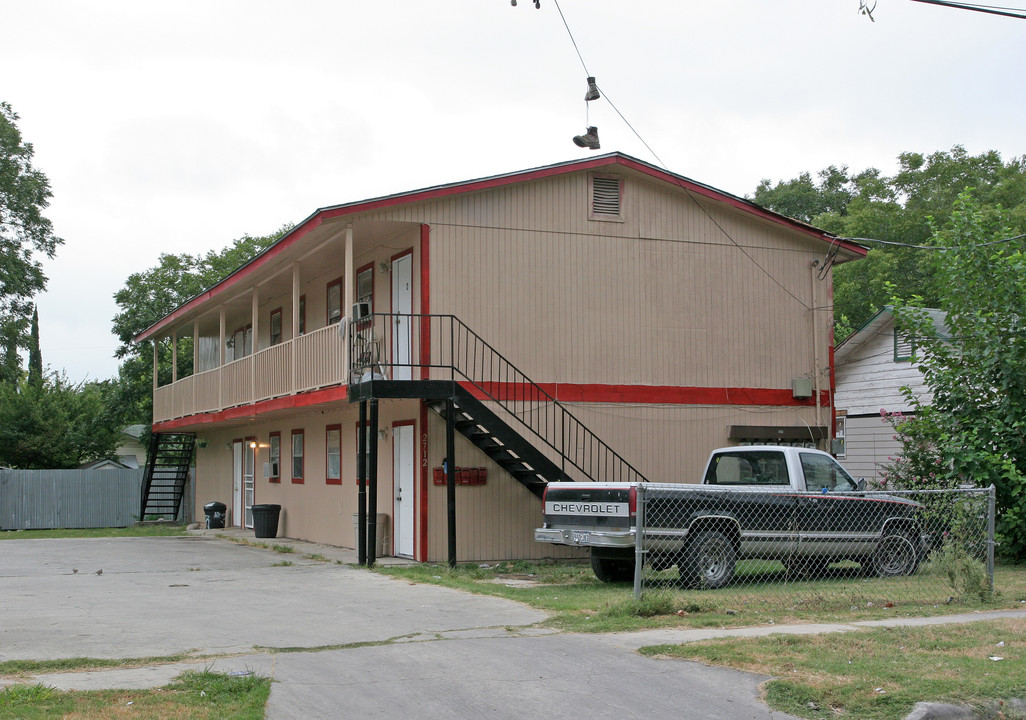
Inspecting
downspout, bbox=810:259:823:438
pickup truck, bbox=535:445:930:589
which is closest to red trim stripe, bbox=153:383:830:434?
downspout, bbox=810:259:823:438

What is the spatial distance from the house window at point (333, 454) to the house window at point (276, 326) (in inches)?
208

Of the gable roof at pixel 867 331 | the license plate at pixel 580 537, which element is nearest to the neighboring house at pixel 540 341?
the license plate at pixel 580 537

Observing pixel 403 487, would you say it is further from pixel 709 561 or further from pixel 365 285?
pixel 709 561

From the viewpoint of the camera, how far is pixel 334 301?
872 inches

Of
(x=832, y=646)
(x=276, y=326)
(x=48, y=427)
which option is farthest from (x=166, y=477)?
(x=832, y=646)

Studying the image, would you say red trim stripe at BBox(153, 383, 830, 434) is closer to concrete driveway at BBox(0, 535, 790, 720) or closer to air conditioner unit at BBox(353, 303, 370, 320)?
air conditioner unit at BBox(353, 303, 370, 320)

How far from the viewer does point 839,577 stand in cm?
1398

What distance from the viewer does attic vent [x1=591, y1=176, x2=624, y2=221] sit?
1889 cm

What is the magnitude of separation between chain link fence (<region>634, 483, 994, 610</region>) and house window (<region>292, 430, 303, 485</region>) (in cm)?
1171

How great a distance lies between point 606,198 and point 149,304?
89.0 feet

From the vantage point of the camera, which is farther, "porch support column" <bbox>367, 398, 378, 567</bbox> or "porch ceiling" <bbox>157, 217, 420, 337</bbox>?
"porch ceiling" <bbox>157, 217, 420, 337</bbox>

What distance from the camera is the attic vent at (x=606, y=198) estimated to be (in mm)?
18891

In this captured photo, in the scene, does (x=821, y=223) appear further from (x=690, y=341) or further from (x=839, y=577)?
→ (x=839, y=577)

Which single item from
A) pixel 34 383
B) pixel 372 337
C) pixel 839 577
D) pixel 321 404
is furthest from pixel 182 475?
pixel 839 577
